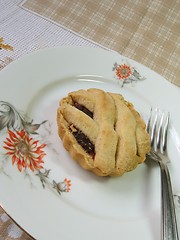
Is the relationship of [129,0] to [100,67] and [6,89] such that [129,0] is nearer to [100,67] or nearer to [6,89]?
[100,67]

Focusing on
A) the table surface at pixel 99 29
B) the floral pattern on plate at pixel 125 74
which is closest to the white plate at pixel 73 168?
the floral pattern on plate at pixel 125 74

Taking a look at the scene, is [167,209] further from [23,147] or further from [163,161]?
[23,147]

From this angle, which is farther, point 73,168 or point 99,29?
point 99,29

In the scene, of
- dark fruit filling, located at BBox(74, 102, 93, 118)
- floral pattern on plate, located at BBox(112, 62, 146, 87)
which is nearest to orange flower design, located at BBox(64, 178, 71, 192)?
dark fruit filling, located at BBox(74, 102, 93, 118)

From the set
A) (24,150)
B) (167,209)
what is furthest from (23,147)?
(167,209)

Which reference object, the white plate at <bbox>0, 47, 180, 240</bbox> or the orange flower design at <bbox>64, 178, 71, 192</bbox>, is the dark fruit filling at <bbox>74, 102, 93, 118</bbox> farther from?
the orange flower design at <bbox>64, 178, 71, 192</bbox>

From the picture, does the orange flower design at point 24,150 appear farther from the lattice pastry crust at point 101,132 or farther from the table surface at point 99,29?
the table surface at point 99,29

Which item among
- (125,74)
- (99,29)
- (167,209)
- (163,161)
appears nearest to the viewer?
(167,209)
